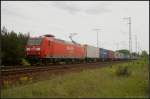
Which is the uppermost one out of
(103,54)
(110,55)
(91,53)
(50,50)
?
(50,50)

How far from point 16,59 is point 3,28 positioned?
3.90m

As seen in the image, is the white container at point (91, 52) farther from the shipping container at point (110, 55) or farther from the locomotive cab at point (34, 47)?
the locomotive cab at point (34, 47)

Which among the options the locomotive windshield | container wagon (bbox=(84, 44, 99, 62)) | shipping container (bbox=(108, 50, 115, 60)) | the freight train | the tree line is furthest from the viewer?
shipping container (bbox=(108, 50, 115, 60))

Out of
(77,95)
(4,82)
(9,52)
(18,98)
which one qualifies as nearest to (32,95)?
(18,98)

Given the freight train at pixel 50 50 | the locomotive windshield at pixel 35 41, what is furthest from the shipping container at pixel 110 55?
the locomotive windshield at pixel 35 41

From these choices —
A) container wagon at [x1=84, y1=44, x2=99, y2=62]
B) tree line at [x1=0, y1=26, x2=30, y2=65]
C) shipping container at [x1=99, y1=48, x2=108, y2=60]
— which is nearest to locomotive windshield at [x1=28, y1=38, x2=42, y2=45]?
tree line at [x1=0, y1=26, x2=30, y2=65]

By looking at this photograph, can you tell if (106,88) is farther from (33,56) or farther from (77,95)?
(33,56)

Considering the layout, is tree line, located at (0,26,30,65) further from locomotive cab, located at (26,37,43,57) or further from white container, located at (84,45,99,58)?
white container, located at (84,45,99,58)

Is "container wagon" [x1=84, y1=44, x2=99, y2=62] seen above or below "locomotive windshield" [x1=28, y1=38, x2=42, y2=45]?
below

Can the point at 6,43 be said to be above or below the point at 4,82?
above

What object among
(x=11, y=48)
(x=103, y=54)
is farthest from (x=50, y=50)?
(x=103, y=54)

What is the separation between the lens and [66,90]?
39.2ft

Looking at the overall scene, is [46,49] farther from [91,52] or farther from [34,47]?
[91,52]

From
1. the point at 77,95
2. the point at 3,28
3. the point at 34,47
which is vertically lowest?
the point at 77,95
